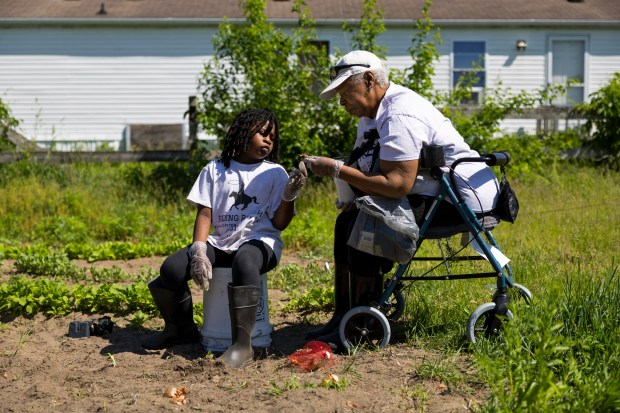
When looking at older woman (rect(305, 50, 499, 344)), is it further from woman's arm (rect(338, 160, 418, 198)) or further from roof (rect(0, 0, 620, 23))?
roof (rect(0, 0, 620, 23))

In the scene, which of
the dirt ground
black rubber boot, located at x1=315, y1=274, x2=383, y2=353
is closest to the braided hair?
black rubber boot, located at x1=315, y1=274, x2=383, y2=353

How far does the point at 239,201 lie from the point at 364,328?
1.07 metres

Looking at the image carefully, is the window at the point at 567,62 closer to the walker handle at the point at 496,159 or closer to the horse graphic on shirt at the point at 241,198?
the walker handle at the point at 496,159

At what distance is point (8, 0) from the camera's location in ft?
66.1

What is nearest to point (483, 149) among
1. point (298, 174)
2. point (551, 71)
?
point (298, 174)

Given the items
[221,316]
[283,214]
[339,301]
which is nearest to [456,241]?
[339,301]

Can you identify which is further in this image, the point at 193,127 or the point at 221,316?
the point at 193,127

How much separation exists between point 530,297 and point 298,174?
1.49 metres

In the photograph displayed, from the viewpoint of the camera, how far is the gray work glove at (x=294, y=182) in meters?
4.62

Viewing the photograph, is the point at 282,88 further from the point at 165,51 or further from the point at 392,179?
the point at 165,51

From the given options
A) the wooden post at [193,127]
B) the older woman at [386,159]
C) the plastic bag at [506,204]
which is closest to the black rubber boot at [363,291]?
the older woman at [386,159]

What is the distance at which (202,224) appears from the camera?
488cm

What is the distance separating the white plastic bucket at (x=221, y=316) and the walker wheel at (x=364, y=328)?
58 centimetres

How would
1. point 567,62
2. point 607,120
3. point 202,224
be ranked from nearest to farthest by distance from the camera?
point 202,224 → point 607,120 → point 567,62
